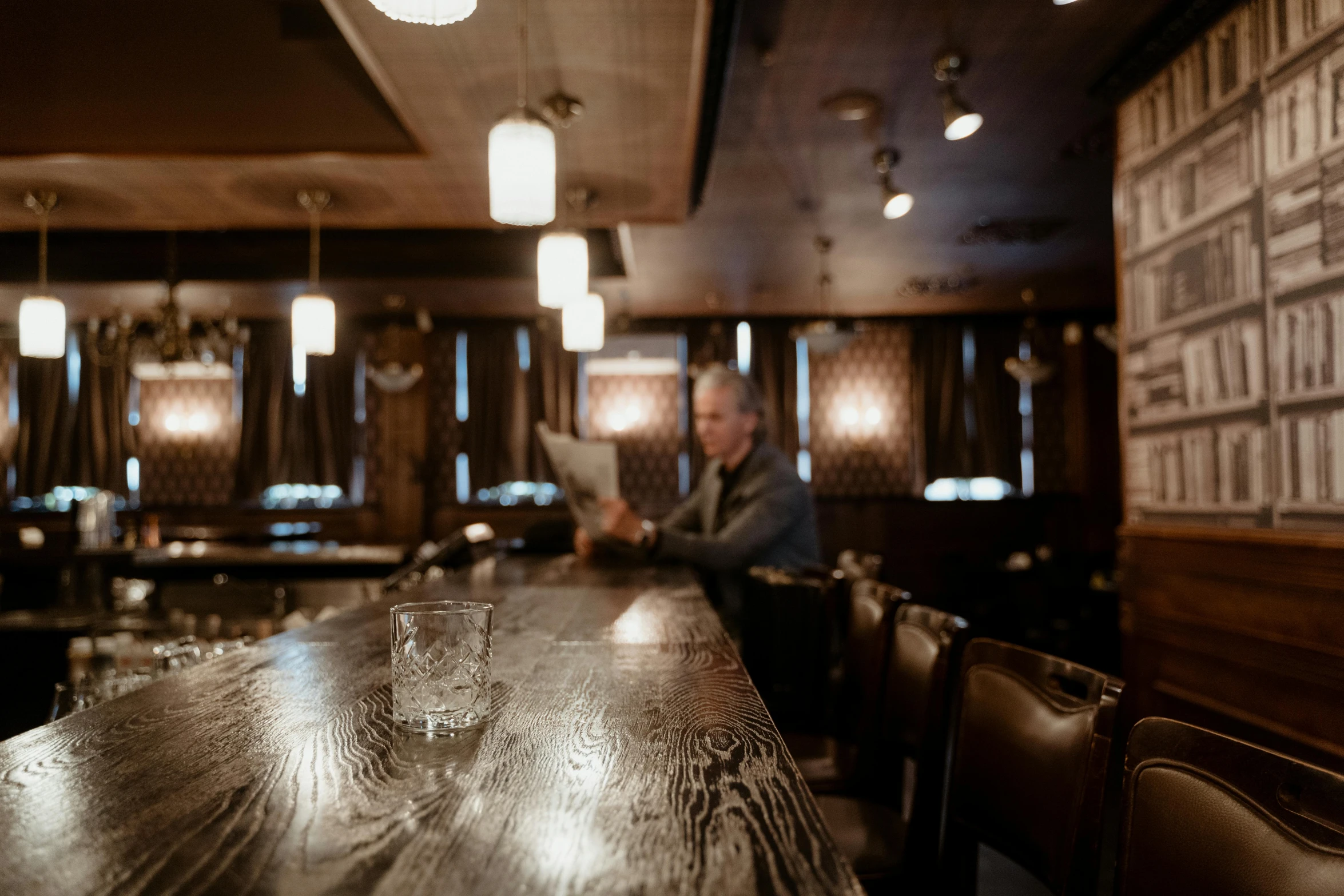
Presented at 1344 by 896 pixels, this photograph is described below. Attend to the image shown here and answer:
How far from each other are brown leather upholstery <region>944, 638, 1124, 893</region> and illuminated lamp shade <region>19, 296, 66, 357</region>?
14.2ft

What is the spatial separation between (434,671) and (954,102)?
319 centimetres

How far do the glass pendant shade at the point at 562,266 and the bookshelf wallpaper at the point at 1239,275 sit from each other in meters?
2.30

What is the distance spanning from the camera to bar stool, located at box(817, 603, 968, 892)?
1.36 meters

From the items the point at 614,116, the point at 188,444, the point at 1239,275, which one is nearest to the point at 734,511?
the point at 614,116

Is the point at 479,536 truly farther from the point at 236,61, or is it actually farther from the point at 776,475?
the point at 236,61

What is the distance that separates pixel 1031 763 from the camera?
1114mm

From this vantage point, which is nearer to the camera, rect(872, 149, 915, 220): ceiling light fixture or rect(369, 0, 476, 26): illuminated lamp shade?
rect(369, 0, 476, 26): illuminated lamp shade

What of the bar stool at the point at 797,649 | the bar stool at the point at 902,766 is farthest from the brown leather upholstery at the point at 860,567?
the bar stool at the point at 902,766

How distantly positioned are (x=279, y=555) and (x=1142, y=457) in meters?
4.31

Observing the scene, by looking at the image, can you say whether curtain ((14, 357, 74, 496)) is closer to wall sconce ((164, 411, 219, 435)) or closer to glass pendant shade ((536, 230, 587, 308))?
wall sconce ((164, 411, 219, 435))

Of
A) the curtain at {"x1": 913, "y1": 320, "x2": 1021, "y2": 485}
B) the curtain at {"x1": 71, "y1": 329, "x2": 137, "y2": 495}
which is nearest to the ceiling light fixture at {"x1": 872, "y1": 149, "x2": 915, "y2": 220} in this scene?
the curtain at {"x1": 913, "y1": 320, "x2": 1021, "y2": 485}

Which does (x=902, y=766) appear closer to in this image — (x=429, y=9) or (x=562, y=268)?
(x=429, y=9)

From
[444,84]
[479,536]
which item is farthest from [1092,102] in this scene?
[479,536]

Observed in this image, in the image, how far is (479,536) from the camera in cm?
336
